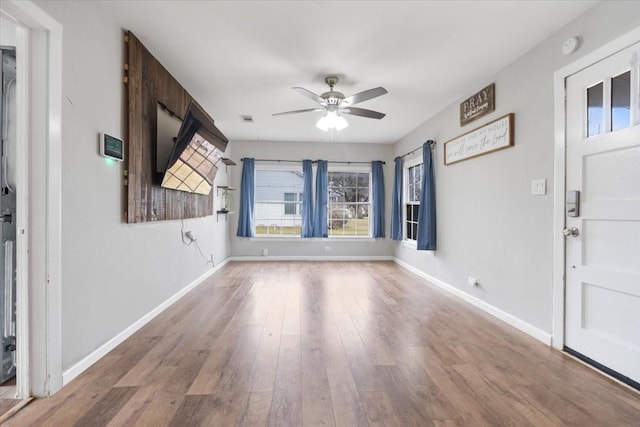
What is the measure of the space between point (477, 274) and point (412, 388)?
2.03m

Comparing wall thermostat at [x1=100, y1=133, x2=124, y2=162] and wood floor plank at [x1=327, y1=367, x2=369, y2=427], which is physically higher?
wall thermostat at [x1=100, y1=133, x2=124, y2=162]

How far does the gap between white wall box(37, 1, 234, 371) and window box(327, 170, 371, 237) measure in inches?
164

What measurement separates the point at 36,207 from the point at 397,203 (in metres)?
5.22

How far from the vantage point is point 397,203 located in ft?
19.3

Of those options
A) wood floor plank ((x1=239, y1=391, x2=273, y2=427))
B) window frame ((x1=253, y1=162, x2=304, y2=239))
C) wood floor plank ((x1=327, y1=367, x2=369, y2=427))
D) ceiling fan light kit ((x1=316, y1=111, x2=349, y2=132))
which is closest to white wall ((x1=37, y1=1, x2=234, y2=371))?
wood floor plank ((x1=239, y1=391, x2=273, y2=427))

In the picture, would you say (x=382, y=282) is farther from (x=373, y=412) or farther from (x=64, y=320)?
(x=64, y=320)

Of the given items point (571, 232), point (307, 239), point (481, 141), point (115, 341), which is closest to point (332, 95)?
point (481, 141)

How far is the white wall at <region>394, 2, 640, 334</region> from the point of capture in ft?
7.59

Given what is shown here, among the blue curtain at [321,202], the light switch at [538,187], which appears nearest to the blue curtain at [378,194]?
the blue curtain at [321,202]

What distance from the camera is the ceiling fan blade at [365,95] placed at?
289 cm

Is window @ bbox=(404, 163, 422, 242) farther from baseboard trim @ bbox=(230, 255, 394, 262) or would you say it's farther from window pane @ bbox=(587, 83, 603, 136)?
window pane @ bbox=(587, 83, 603, 136)

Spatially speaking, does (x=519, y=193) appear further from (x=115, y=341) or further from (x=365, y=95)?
(x=115, y=341)

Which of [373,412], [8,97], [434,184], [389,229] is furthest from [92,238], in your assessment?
[389,229]

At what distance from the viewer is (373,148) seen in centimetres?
639
